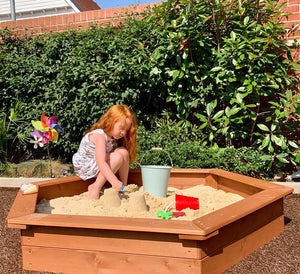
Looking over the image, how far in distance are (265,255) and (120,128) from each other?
1396 millimetres

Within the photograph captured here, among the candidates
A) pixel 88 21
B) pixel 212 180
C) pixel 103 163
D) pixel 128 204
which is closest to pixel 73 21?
pixel 88 21

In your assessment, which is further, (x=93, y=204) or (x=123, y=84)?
(x=123, y=84)

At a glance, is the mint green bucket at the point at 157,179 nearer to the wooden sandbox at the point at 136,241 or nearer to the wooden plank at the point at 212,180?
the wooden plank at the point at 212,180

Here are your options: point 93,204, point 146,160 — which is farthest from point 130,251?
point 146,160

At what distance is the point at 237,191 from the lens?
8.63 ft

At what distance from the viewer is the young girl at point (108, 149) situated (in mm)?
2455

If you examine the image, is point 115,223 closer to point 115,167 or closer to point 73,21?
point 115,167

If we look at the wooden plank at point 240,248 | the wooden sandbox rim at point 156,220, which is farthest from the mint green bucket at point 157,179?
the wooden plank at point 240,248

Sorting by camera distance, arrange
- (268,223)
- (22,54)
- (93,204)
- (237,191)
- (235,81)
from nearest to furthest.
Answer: (268,223)
(93,204)
(237,191)
(235,81)
(22,54)

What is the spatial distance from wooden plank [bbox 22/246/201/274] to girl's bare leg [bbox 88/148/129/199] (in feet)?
2.87

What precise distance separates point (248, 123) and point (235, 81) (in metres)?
0.54

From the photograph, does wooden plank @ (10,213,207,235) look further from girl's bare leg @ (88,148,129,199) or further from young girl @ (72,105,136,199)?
girl's bare leg @ (88,148,129,199)

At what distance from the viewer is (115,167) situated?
2.63 metres

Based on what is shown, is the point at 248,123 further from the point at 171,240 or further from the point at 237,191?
the point at 171,240
